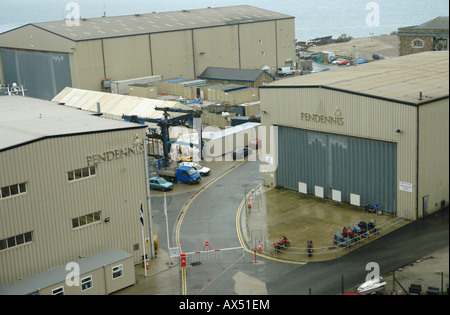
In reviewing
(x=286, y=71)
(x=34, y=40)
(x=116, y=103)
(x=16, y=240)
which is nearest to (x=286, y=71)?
(x=286, y=71)

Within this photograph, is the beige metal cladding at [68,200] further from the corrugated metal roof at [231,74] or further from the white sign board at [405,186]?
the corrugated metal roof at [231,74]

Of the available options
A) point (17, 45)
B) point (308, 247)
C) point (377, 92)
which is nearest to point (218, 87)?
point (17, 45)

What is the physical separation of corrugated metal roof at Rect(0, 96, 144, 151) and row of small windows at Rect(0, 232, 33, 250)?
4.39 metres

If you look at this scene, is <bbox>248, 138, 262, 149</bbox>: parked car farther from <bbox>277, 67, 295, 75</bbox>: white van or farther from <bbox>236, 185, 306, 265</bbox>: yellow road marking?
<bbox>277, 67, 295, 75</bbox>: white van

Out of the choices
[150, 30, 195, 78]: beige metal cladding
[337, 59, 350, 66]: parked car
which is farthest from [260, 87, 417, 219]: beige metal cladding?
[337, 59, 350, 66]: parked car

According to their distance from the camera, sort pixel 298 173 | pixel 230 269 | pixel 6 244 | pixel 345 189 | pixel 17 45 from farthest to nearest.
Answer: pixel 17 45 → pixel 298 173 → pixel 345 189 → pixel 230 269 → pixel 6 244

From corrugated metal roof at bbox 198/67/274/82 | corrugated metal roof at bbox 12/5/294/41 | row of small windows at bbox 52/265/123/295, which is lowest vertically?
row of small windows at bbox 52/265/123/295

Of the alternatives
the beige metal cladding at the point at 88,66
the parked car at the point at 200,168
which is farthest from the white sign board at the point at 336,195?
the beige metal cladding at the point at 88,66

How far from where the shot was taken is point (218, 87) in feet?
251

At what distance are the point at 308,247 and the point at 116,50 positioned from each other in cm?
5352

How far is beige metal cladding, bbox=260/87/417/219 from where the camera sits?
122 ft

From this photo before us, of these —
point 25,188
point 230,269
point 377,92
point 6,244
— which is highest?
point 377,92

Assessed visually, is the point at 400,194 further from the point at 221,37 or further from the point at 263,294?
the point at 221,37

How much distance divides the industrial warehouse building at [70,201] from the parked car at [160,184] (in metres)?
13.9
